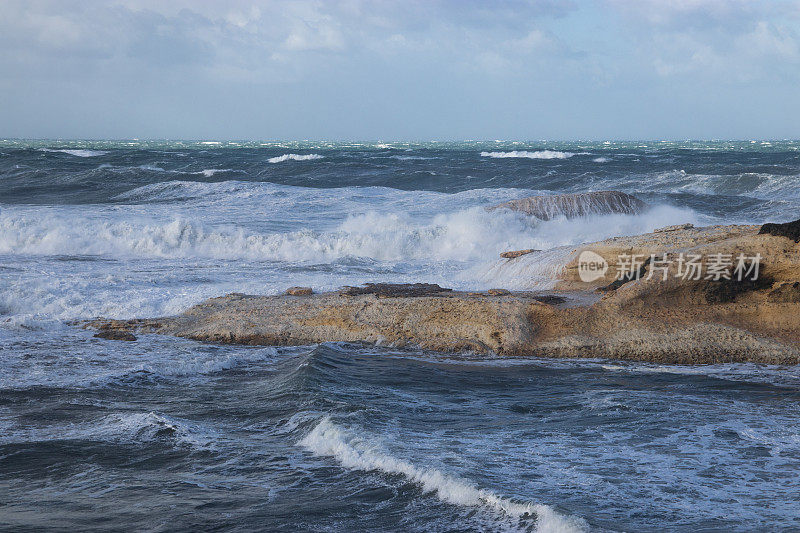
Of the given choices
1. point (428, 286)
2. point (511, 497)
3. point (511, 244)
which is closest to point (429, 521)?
point (511, 497)

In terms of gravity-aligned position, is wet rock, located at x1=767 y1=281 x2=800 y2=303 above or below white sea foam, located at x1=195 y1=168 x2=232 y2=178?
below

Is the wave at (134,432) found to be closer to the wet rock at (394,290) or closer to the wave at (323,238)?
the wet rock at (394,290)

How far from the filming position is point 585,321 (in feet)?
25.4

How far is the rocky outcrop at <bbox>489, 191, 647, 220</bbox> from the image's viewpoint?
16359mm

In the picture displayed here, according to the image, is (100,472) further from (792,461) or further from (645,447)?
(792,461)

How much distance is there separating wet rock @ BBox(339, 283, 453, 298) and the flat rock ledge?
0.29 metres

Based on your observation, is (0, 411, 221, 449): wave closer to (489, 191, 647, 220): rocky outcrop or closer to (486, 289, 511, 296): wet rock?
(486, 289, 511, 296): wet rock

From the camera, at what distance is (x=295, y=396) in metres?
6.09

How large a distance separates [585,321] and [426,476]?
3850 millimetres

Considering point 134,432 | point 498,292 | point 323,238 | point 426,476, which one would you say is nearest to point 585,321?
point 498,292

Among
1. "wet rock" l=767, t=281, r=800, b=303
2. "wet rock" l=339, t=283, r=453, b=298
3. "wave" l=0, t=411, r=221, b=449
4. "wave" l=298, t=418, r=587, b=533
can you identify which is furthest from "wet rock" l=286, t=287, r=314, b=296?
"wet rock" l=767, t=281, r=800, b=303

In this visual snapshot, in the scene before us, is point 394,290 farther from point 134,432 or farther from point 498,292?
point 134,432

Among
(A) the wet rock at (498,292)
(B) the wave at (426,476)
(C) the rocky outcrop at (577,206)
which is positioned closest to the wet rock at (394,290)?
(A) the wet rock at (498,292)

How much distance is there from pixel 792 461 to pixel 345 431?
2707 millimetres
